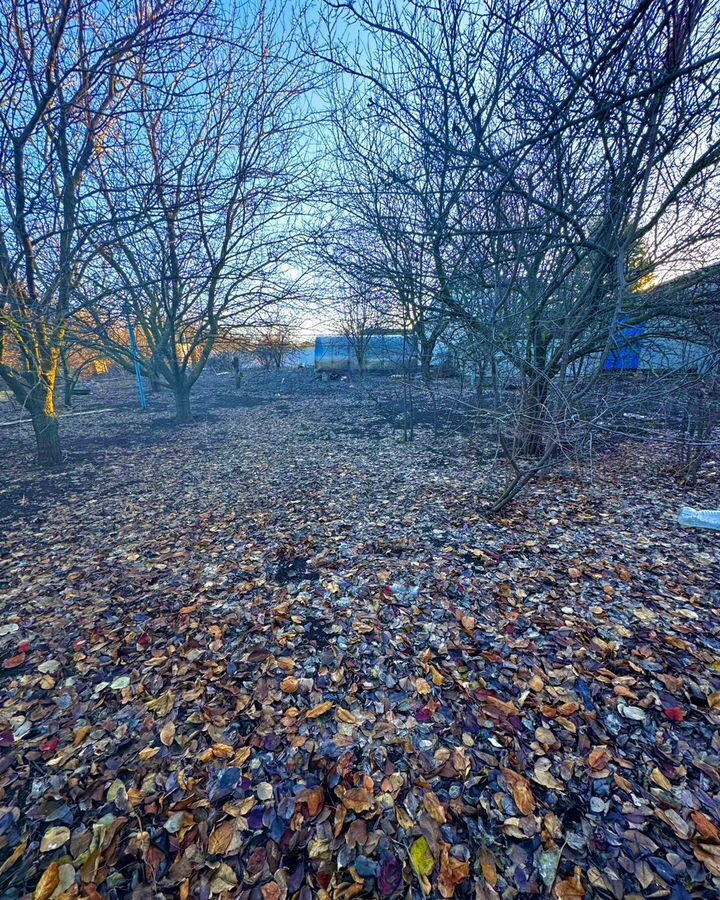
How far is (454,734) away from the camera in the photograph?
6.89 feet

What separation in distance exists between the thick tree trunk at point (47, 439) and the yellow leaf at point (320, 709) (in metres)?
8.09

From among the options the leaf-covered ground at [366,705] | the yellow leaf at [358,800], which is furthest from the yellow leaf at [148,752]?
the yellow leaf at [358,800]

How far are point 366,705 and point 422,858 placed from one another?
0.78m

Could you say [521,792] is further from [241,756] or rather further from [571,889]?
[241,756]

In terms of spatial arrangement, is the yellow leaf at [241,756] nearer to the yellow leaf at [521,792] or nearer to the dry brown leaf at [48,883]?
the dry brown leaf at [48,883]

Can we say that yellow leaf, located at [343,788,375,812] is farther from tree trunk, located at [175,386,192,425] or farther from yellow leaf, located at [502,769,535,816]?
tree trunk, located at [175,386,192,425]

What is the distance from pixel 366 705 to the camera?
7.64 ft

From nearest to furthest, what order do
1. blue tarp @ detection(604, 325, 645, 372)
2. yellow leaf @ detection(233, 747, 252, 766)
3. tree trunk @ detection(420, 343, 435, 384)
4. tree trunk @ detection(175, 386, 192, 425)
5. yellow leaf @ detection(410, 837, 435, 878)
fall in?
yellow leaf @ detection(410, 837, 435, 878)
yellow leaf @ detection(233, 747, 252, 766)
blue tarp @ detection(604, 325, 645, 372)
tree trunk @ detection(420, 343, 435, 384)
tree trunk @ detection(175, 386, 192, 425)

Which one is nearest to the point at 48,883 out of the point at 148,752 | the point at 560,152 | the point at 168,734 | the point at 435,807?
the point at 148,752

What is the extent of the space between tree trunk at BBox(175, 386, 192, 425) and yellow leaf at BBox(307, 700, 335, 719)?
11.6m

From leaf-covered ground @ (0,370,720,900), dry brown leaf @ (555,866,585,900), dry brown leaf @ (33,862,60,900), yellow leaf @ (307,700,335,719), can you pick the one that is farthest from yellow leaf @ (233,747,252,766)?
dry brown leaf @ (555,866,585,900)

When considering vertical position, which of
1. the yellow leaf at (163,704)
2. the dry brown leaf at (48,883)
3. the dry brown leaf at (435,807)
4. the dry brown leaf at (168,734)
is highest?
A: the yellow leaf at (163,704)

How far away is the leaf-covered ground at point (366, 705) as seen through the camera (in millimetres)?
1601

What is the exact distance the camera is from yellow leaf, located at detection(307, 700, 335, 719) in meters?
2.27
